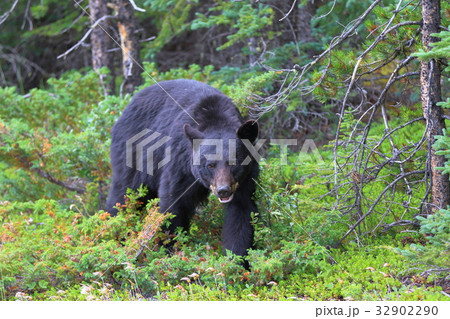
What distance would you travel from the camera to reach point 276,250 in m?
4.95

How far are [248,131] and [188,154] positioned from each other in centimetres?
68

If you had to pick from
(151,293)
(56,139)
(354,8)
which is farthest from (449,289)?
(56,139)

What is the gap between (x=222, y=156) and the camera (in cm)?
483

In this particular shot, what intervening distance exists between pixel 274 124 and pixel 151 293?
4210mm

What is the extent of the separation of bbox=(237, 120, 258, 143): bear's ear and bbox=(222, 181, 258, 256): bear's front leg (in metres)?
0.43

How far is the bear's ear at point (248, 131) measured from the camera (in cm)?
479

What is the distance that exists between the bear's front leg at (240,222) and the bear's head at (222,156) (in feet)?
0.61

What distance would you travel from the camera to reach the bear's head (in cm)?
475

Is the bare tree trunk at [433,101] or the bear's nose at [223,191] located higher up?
the bare tree trunk at [433,101]

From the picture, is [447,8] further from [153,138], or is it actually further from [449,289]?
[153,138]

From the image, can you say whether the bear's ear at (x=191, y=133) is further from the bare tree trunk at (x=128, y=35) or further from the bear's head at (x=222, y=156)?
the bare tree trunk at (x=128, y=35)

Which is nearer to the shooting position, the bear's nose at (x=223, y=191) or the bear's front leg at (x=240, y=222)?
the bear's nose at (x=223, y=191)

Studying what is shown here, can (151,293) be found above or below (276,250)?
below

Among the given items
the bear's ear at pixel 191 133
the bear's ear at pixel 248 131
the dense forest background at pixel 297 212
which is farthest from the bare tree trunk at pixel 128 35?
the bear's ear at pixel 248 131
